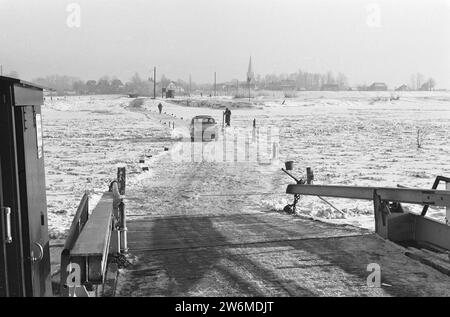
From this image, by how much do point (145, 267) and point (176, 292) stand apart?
1184mm

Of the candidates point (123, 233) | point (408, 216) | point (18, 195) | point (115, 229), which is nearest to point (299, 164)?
point (408, 216)

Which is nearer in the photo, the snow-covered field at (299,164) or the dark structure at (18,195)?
the dark structure at (18,195)

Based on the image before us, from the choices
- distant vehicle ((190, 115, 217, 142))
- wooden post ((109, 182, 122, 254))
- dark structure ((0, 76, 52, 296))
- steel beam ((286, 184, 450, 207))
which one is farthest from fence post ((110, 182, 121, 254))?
distant vehicle ((190, 115, 217, 142))

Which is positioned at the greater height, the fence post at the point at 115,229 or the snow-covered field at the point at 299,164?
the fence post at the point at 115,229

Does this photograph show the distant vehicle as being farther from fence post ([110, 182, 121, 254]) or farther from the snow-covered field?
fence post ([110, 182, 121, 254])

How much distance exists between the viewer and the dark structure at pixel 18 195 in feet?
14.7

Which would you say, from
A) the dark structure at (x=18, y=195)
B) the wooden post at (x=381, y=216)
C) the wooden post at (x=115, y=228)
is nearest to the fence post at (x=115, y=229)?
the wooden post at (x=115, y=228)

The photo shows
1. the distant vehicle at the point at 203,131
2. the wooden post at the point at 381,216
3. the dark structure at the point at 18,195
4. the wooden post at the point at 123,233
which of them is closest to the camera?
the dark structure at the point at 18,195

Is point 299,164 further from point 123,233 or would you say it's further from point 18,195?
point 18,195

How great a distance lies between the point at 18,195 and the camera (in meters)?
4.59

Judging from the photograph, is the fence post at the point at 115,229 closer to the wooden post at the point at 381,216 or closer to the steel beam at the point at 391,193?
the steel beam at the point at 391,193

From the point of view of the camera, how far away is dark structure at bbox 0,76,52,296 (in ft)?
14.7
